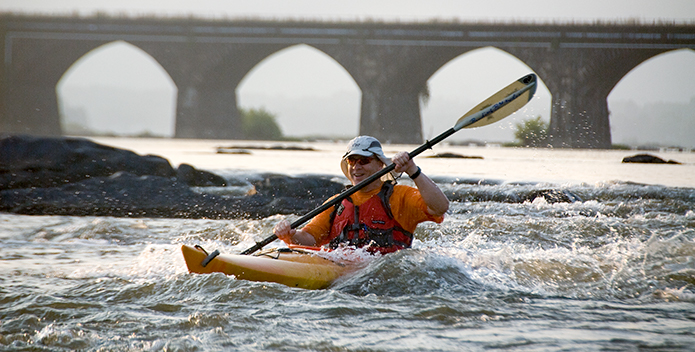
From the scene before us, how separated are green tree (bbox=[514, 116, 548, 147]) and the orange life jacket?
2476 cm

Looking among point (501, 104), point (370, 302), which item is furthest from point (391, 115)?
point (370, 302)

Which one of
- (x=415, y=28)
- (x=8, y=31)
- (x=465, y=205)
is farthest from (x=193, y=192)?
(x=8, y=31)

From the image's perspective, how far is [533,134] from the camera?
1255 inches

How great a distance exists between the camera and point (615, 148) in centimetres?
2869

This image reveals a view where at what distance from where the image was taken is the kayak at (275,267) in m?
3.57

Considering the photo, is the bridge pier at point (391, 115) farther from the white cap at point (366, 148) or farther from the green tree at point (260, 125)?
the white cap at point (366, 148)

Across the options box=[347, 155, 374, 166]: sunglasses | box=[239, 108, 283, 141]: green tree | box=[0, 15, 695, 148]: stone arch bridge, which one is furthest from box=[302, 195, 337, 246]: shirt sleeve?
box=[239, 108, 283, 141]: green tree

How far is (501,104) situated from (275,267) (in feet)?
6.72

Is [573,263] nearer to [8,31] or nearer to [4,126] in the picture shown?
[8,31]

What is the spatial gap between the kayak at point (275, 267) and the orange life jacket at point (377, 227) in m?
0.17

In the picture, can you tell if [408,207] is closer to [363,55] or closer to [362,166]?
[362,166]

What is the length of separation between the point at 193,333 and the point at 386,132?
3217 cm

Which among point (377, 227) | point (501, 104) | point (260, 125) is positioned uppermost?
point (501, 104)

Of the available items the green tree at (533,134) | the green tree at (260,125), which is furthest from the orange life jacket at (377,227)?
the green tree at (260,125)
